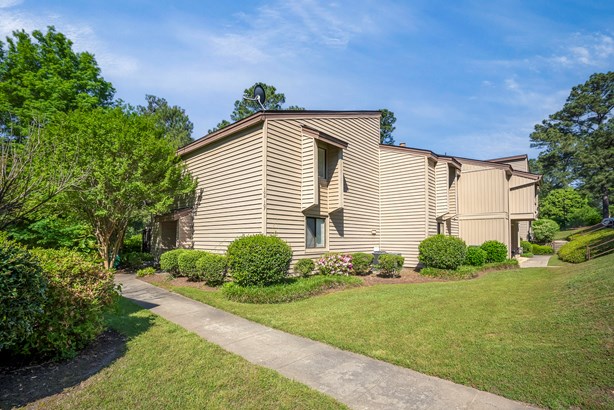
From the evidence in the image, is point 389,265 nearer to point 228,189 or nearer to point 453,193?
point 228,189

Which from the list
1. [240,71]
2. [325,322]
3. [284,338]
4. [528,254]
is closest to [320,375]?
[284,338]

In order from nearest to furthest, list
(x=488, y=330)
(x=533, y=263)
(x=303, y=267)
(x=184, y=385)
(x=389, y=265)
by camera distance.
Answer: (x=184, y=385) → (x=488, y=330) → (x=303, y=267) → (x=389, y=265) → (x=533, y=263)

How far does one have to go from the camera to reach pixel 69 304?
4703 millimetres

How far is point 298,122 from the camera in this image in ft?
39.4

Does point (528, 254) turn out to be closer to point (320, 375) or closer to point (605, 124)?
point (320, 375)

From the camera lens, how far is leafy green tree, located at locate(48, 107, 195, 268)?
11.8 meters

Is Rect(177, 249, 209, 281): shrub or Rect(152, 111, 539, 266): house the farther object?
Rect(177, 249, 209, 281): shrub

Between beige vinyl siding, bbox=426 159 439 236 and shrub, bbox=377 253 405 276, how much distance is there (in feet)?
10.5

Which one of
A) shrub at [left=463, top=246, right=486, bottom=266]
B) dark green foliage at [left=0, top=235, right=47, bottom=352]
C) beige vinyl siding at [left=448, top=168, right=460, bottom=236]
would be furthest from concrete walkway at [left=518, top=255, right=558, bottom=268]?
dark green foliage at [left=0, top=235, right=47, bottom=352]

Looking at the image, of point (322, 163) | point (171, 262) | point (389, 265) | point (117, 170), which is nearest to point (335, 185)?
point (322, 163)

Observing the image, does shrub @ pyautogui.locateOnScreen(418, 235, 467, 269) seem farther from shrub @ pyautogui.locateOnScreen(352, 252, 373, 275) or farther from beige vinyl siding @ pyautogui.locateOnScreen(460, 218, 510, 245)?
beige vinyl siding @ pyautogui.locateOnScreen(460, 218, 510, 245)

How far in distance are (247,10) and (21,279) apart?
8.66m

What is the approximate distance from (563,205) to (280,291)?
4668 cm

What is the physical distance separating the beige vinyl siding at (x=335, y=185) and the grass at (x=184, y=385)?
19.4ft
